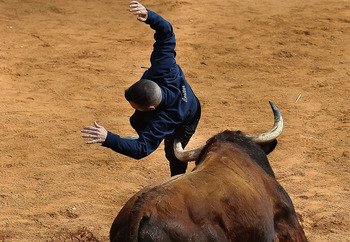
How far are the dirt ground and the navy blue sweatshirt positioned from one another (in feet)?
4.63

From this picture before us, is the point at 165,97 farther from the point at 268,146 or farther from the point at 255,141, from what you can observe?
the point at 268,146

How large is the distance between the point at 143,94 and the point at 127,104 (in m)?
4.58

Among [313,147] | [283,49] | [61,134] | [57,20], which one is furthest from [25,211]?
[57,20]

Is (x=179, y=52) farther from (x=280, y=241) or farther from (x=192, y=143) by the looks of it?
(x=280, y=241)

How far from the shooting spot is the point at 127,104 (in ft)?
28.1

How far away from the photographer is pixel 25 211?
17.7ft

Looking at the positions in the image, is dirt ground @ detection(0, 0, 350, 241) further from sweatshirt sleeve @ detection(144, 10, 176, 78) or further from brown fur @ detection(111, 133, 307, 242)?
sweatshirt sleeve @ detection(144, 10, 176, 78)

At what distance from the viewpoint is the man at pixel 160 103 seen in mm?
4035

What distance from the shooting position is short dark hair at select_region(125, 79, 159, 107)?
4027mm

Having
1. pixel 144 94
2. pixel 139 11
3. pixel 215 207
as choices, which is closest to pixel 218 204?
pixel 215 207

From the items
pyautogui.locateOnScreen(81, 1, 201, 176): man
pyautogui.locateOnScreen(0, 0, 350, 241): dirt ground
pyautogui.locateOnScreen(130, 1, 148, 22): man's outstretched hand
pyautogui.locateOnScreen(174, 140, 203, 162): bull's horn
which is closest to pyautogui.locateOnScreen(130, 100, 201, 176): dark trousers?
pyautogui.locateOnScreen(81, 1, 201, 176): man

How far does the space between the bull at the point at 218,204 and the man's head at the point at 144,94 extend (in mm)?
552

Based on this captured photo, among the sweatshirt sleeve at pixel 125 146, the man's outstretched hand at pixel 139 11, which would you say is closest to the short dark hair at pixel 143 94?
A: the sweatshirt sleeve at pixel 125 146

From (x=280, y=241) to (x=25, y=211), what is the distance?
2.96 metres
